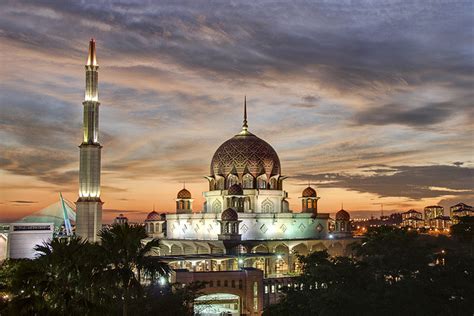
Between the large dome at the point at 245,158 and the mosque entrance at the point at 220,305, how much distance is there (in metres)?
21.7

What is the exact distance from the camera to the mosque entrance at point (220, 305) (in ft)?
141

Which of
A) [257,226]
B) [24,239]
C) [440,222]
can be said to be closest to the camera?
[257,226]

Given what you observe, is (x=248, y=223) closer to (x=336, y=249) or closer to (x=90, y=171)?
(x=336, y=249)

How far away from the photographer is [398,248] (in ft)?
118

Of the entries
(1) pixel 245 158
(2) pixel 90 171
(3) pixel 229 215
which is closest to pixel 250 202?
(1) pixel 245 158

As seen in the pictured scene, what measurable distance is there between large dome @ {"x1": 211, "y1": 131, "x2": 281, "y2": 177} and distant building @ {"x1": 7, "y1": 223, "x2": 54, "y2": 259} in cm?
2166

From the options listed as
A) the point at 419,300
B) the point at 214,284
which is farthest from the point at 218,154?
the point at 419,300

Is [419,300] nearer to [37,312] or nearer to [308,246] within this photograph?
[37,312]

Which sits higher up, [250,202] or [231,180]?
[231,180]

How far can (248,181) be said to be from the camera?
6575cm

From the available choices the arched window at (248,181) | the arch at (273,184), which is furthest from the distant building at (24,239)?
the arch at (273,184)

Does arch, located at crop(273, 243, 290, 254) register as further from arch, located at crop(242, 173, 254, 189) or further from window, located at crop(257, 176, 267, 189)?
arch, located at crop(242, 173, 254, 189)

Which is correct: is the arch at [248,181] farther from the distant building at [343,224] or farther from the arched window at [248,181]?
the distant building at [343,224]

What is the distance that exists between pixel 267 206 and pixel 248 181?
3331mm
